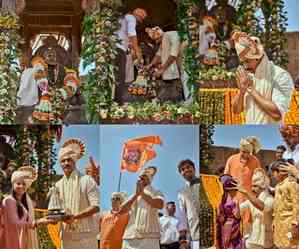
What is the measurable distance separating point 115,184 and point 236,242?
723mm

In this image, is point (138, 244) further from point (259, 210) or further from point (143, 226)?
point (259, 210)

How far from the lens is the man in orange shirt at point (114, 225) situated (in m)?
3.82

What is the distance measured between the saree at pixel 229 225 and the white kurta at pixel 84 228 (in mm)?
673

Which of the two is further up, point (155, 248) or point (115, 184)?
point (115, 184)

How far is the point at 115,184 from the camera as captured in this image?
3.82 m

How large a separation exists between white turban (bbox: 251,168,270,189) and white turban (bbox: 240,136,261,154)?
108 millimetres

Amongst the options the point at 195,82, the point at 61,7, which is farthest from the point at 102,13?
the point at 195,82

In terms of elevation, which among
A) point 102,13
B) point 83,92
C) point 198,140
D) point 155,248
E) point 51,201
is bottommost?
point 155,248

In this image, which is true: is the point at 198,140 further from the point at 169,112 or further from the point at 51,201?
the point at 51,201

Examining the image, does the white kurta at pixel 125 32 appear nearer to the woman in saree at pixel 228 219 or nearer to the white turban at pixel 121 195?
the white turban at pixel 121 195

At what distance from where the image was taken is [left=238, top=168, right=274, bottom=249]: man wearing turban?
3.73 metres

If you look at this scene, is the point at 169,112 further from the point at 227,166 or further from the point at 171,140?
the point at 227,166

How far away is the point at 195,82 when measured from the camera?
385 cm

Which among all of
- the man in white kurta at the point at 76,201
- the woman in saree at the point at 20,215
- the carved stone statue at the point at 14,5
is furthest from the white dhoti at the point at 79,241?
the carved stone statue at the point at 14,5
